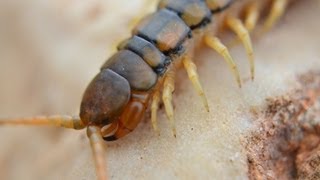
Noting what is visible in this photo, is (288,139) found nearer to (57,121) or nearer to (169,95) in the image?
(169,95)

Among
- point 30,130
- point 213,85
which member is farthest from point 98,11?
point 213,85

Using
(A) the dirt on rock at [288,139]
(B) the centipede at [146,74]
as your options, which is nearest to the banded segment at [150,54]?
(B) the centipede at [146,74]

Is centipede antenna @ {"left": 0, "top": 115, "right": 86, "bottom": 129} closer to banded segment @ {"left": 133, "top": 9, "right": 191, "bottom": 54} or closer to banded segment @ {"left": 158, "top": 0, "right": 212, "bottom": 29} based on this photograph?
banded segment @ {"left": 133, "top": 9, "right": 191, "bottom": 54}

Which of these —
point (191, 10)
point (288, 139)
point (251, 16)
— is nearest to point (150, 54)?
point (191, 10)

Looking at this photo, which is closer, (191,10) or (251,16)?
(191,10)

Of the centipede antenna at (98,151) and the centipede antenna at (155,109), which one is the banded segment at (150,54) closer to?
the centipede antenna at (155,109)

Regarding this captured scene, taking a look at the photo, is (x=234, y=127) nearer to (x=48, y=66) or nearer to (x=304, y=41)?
(x=304, y=41)
